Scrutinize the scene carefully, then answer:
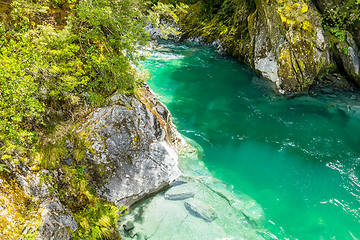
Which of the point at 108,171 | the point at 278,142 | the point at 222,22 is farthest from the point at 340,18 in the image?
the point at 108,171

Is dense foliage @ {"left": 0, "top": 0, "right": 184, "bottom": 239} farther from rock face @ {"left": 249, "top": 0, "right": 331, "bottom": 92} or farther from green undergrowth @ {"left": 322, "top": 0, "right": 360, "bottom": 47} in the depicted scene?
green undergrowth @ {"left": 322, "top": 0, "right": 360, "bottom": 47}

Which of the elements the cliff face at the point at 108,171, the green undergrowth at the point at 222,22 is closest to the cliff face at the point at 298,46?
the green undergrowth at the point at 222,22

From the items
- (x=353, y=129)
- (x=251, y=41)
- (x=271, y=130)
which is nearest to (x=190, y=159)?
(x=271, y=130)

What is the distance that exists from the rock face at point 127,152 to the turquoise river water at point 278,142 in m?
2.29

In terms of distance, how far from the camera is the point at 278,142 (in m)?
9.04

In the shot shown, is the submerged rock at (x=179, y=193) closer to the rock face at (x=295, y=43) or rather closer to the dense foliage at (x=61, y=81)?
the dense foliage at (x=61, y=81)

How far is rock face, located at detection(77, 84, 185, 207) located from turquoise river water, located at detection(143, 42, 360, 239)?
90.2 inches

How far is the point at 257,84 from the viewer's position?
13648 millimetres

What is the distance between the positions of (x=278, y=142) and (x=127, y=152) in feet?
21.1

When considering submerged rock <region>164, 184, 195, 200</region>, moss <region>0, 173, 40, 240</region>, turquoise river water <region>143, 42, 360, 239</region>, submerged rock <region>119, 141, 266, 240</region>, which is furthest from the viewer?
turquoise river water <region>143, 42, 360, 239</region>

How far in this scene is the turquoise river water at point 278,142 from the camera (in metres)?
→ 6.25

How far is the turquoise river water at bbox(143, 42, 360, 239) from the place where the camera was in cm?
625

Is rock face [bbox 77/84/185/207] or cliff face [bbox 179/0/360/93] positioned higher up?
cliff face [bbox 179/0/360/93]

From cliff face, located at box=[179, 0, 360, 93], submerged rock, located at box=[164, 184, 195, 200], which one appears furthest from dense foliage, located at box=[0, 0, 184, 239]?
cliff face, located at box=[179, 0, 360, 93]
